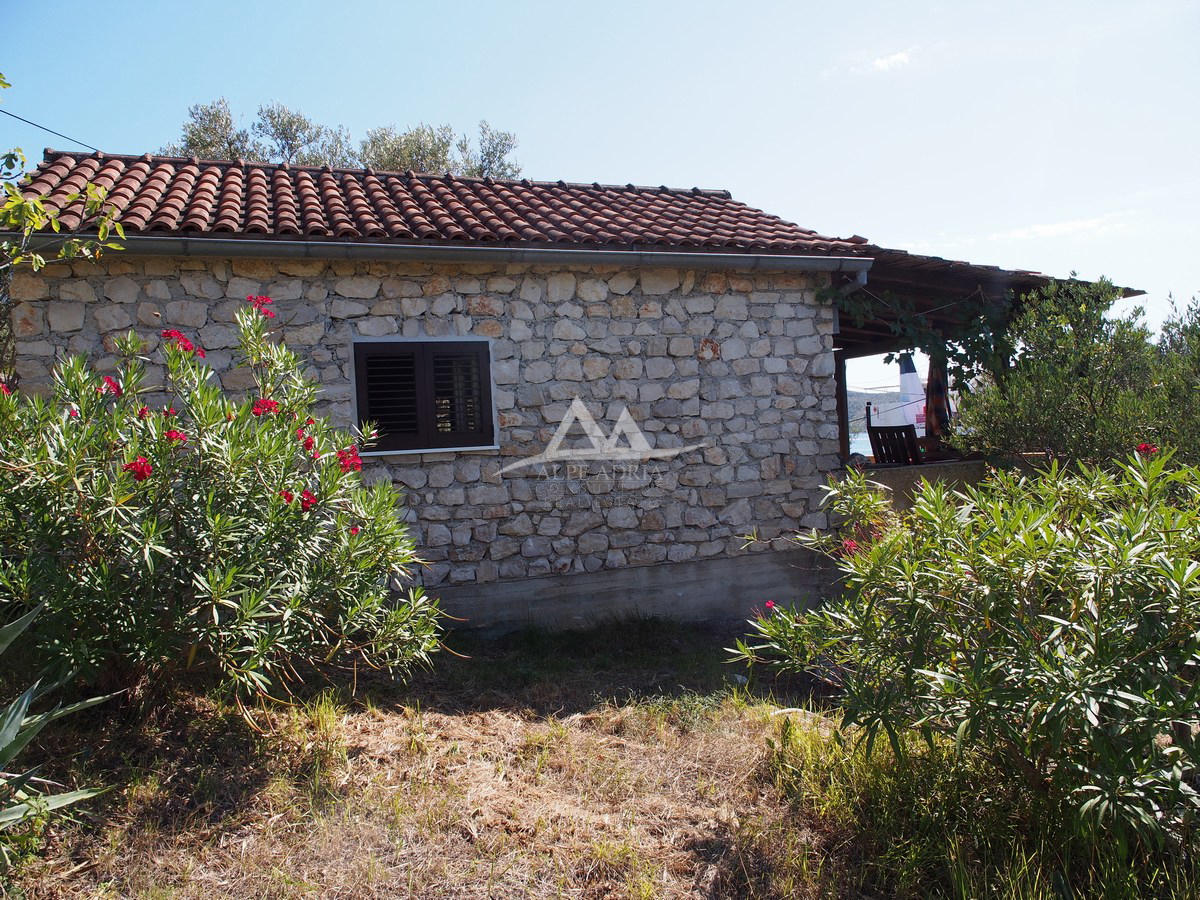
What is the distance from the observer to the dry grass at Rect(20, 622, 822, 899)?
10.3 feet

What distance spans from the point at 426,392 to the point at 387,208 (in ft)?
5.34

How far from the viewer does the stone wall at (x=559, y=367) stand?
5773 millimetres

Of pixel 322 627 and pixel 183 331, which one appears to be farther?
pixel 183 331

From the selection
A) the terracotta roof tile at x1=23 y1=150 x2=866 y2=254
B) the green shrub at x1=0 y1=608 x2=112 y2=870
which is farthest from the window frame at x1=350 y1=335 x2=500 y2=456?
the green shrub at x1=0 y1=608 x2=112 y2=870

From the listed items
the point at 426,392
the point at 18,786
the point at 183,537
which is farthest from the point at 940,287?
the point at 18,786

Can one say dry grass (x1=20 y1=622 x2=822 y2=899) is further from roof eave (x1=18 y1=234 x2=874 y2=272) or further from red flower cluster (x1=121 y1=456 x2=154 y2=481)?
roof eave (x1=18 y1=234 x2=874 y2=272)

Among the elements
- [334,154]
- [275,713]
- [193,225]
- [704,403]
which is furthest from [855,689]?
[334,154]

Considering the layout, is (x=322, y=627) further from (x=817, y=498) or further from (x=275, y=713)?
(x=817, y=498)

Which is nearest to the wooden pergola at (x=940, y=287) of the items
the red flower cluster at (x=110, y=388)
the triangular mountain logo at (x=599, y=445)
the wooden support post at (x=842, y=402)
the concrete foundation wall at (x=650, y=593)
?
the wooden support post at (x=842, y=402)

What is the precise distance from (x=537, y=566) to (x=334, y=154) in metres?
14.5

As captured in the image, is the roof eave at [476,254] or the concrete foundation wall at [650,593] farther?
the concrete foundation wall at [650,593]

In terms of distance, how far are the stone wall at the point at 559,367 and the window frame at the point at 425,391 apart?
0.06m

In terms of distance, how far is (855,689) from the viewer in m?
3.19

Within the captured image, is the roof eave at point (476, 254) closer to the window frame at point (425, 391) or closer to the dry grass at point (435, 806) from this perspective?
the window frame at point (425, 391)
